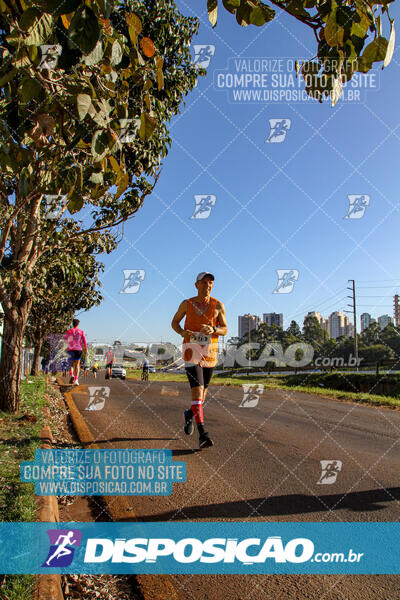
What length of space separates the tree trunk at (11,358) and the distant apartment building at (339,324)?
78.7 metres

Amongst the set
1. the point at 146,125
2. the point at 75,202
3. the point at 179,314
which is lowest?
the point at 179,314

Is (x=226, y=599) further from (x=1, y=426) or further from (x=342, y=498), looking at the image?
(x=1, y=426)

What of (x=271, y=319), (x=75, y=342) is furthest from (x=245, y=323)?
(x=75, y=342)

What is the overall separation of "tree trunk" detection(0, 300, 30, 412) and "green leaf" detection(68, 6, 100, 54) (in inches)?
288

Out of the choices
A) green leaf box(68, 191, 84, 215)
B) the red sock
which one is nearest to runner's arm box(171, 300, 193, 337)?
the red sock

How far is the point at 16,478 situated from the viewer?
371 cm

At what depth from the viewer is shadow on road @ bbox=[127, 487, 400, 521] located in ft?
10.5

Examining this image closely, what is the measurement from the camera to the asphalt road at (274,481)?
236 centimetres

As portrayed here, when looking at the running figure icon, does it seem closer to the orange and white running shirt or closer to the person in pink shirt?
the orange and white running shirt

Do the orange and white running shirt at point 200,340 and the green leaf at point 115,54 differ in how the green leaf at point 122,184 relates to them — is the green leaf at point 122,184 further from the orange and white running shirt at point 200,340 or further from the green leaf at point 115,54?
the orange and white running shirt at point 200,340

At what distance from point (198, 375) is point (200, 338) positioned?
0.46 meters

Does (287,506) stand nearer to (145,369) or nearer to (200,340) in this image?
(200,340)

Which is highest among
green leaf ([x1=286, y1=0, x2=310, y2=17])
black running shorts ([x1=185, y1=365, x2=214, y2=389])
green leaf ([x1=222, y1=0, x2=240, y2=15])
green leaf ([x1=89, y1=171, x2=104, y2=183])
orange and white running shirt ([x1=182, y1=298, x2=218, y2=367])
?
green leaf ([x1=286, y1=0, x2=310, y2=17])

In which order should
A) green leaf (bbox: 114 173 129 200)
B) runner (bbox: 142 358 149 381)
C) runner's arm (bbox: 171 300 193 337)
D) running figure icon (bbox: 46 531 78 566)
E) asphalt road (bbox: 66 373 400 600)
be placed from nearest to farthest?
1. green leaf (bbox: 114 173 129 200)
2. asphalt road (bbox: 66 373 400 600)
3. running figure icon (bbox: 46 531 78 566)
4. runner's arm (bbox: 171 300 193 337)
5. runner (bbox: 142 358 149 381)
